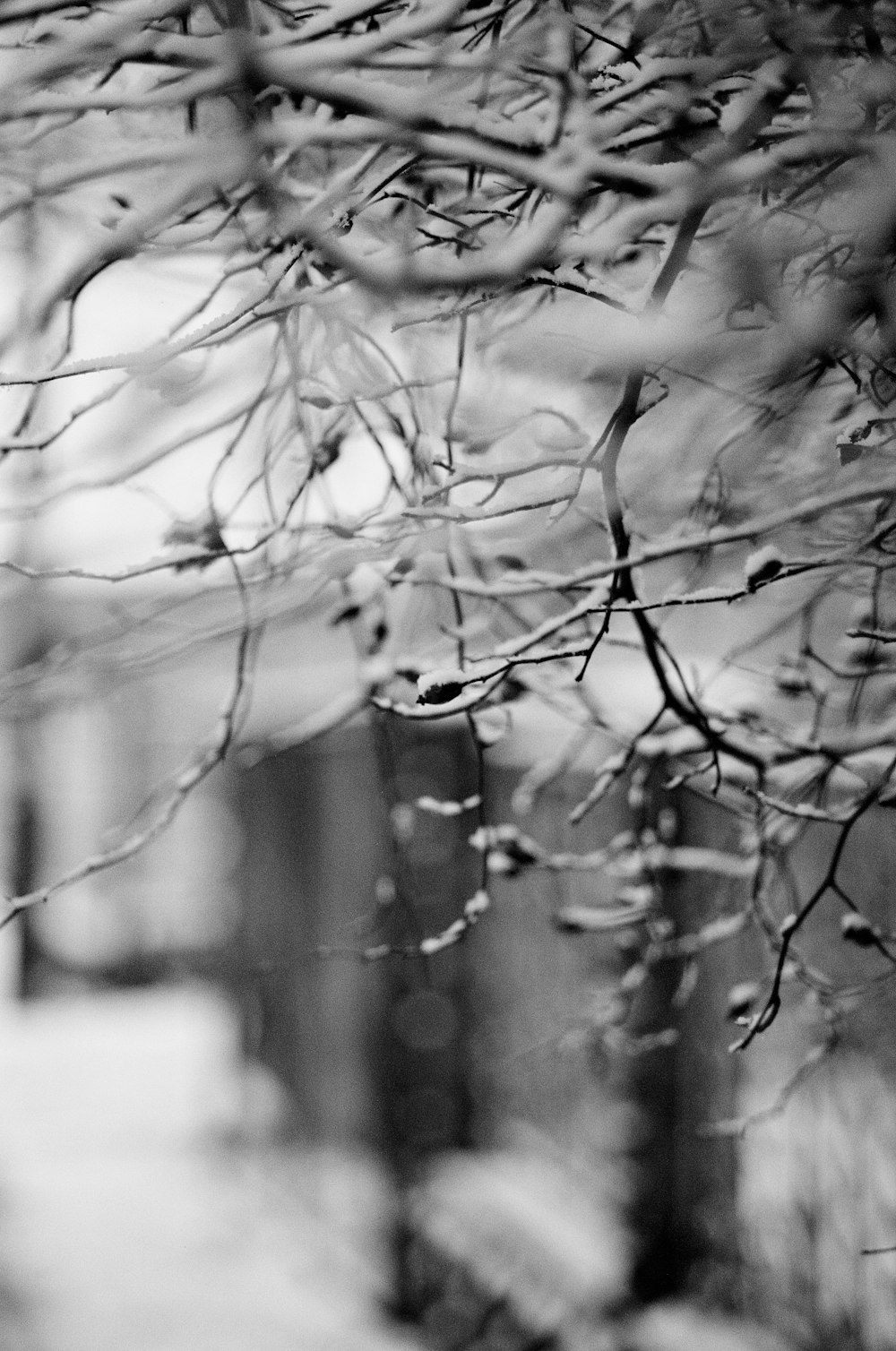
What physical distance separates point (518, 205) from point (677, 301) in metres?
0.48

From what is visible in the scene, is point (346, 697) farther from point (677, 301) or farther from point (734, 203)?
point (734, 203)

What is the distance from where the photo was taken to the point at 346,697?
244cm

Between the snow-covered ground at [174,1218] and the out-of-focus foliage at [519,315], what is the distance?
4.38 metres

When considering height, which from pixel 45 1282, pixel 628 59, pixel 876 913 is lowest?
pixel 45 1282

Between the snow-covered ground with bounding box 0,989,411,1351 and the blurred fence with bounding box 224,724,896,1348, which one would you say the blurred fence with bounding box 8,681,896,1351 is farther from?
the snow-covered ground with bounding box 0,989,411,1351

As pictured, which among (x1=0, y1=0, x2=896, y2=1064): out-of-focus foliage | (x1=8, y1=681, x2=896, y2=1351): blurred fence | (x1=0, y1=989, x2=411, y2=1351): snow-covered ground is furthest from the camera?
(x1=0, y1=989, x2=411, y2=1351): snow-covered ground

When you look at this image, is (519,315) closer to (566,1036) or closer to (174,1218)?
(566,1036)

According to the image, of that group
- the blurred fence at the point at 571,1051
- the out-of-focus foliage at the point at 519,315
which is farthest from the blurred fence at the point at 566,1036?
the out-of-focus foliage at the point at 519,315

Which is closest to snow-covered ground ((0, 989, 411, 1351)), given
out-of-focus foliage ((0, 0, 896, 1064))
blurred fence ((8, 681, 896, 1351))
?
blurred fence ((8, 681, 896, 1351))

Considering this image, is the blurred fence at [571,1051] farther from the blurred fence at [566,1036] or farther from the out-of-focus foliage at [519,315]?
the out-of-focus foliage at [519,315]

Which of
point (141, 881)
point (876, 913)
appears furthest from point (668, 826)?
point (141, 881)

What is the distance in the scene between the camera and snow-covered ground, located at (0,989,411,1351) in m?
6.05

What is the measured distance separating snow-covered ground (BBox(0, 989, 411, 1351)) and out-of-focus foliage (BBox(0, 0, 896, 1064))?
438 cm

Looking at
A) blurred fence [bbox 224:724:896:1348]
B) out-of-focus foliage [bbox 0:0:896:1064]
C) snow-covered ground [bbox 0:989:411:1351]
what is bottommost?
snow-covered ground [bbox 0:989:411:1351]
